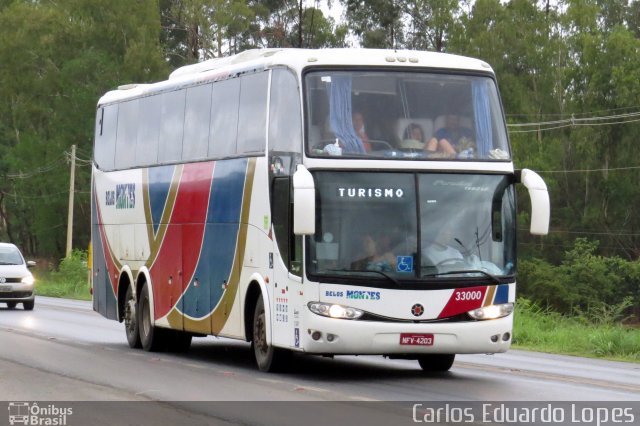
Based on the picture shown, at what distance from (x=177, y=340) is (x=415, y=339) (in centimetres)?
709

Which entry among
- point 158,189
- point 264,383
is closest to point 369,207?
point 264,383

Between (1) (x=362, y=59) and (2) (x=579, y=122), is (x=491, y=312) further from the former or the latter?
(2) (x=579, y=122)

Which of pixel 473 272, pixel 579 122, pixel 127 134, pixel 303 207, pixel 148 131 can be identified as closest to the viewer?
pixel 303 207

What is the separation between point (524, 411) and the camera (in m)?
13.4

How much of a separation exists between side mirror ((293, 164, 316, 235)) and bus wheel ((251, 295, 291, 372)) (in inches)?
82.6

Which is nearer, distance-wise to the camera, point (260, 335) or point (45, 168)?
point (260, 335)

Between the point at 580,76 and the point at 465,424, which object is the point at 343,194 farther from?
the point at 580,76

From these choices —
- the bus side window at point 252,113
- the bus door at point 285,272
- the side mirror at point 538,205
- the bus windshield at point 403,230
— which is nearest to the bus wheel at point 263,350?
the bus door at point 285,272

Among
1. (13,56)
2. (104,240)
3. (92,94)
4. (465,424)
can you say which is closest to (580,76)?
(92,94)

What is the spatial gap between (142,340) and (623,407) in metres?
10.6

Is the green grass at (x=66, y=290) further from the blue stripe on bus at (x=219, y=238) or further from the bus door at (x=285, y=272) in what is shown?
the bus door at (x=285, y=272)

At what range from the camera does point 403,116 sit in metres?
17.2

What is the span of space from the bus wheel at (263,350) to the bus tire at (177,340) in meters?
4.42

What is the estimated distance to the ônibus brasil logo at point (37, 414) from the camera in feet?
41.1
